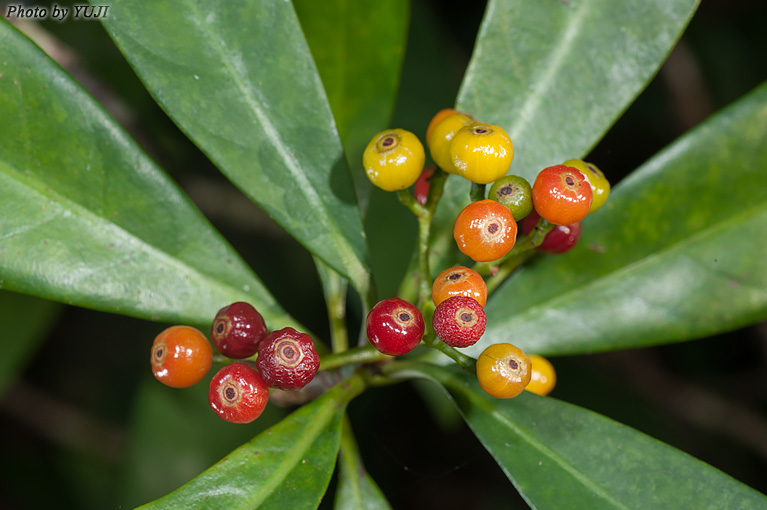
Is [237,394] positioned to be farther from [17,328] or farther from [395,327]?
[17,328]

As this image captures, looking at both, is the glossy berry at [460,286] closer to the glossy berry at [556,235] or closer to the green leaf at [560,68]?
the glossy berry at [556,235]

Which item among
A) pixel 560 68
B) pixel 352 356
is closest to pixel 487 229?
pixel 352 356

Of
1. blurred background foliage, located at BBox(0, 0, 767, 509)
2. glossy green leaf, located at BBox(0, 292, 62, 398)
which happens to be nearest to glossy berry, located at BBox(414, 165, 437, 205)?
blurred background foliage, located at BBox(0, 0, 767, 509)

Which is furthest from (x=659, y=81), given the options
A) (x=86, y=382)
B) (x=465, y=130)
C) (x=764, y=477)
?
(x=86, y=382)

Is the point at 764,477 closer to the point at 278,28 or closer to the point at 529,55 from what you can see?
the point at 529,55

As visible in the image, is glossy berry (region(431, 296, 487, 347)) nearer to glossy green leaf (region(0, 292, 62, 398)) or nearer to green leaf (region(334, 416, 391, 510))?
green leaf (region(334, 416, 391, 510))

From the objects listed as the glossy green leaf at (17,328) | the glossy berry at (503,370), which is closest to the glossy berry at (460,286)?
the glossy berry at (503,370)
